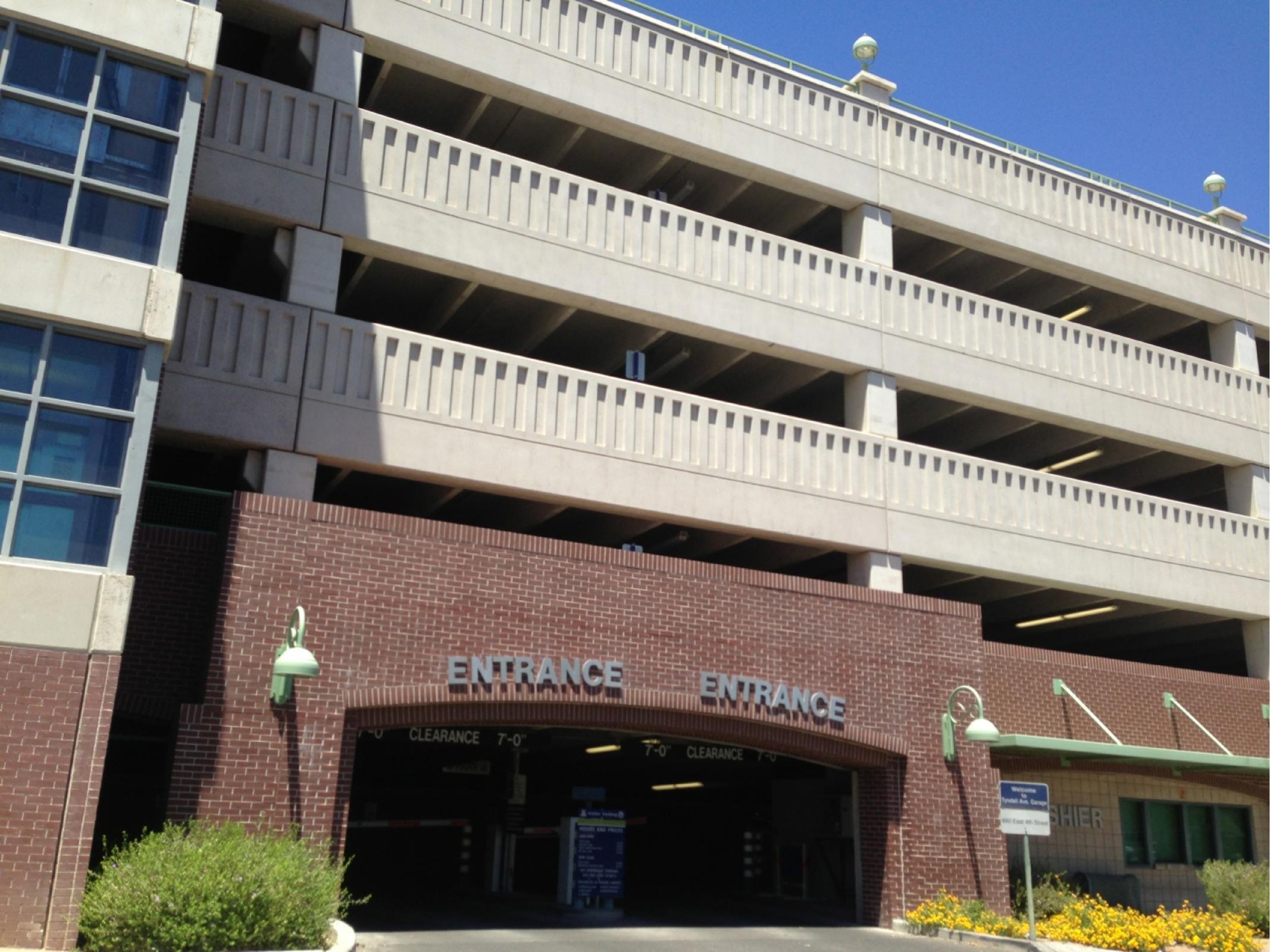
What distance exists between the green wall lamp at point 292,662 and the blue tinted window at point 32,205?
538 cm

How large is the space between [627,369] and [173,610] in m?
9.22

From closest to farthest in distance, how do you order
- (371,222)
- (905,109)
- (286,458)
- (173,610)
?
(173,610)
(286,458)
(371,222)
(905,109)

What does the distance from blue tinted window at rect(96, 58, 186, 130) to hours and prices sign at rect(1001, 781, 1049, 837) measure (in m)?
14.8

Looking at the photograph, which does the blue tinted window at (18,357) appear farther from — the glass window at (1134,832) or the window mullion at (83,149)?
the glass window at (1134,832)

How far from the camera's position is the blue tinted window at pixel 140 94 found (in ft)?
50.0

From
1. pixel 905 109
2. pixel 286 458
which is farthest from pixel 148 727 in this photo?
pixel 905 109

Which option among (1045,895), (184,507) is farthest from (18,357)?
(1045,895)

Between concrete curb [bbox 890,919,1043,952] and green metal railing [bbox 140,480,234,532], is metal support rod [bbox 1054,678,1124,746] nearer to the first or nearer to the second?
concrete curb [bbox 890,919,1043,952]

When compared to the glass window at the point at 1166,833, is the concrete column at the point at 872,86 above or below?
above

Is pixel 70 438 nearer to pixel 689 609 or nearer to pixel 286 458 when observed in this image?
pixel 286 458

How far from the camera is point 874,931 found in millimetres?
20375

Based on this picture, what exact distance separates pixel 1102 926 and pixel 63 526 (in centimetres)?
1568

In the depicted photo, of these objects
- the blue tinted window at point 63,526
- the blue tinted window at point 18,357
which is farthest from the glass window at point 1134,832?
the blue tinted window at point 18,357

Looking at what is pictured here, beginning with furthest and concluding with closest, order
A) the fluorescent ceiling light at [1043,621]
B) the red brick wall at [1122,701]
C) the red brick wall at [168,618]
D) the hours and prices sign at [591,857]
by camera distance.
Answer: the fluorescent ceiling light at [1043,621] < the red brick wall at [1122,701] < the hours and prices sign at [591,857] < the red brick wall at [168,618]
